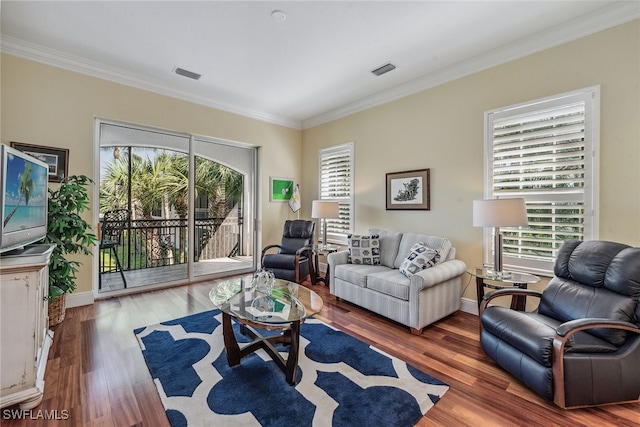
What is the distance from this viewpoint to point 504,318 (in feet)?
7.06

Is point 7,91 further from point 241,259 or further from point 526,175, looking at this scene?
point 526,175

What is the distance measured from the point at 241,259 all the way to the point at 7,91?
366 cm

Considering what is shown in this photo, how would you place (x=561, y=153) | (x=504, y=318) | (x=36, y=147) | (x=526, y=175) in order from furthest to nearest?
(x=36, y=147)
(x=526, y=175)
(x=561, y=153)
(x=504, y=318)

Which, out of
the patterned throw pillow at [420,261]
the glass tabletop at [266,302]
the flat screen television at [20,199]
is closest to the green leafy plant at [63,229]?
the flat screen television at [20,199]

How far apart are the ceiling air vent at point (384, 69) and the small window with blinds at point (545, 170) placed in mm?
1290

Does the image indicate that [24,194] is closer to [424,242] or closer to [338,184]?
[424,242]

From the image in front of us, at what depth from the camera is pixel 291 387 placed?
6.45ft

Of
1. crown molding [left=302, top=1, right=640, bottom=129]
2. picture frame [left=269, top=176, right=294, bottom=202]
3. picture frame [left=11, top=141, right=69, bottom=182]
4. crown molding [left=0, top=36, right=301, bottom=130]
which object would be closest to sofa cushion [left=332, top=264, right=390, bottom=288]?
picture frame [left=269, top=176, right=294, bottom=202]

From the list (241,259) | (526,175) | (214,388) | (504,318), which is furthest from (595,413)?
(241,259)

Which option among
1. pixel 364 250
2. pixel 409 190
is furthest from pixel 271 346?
pixel 409 190

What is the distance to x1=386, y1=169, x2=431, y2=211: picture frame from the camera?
150 inches

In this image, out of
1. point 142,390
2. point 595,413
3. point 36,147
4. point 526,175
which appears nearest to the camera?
point 595,413

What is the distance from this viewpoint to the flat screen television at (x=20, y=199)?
176 cm

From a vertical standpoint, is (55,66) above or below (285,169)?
above
